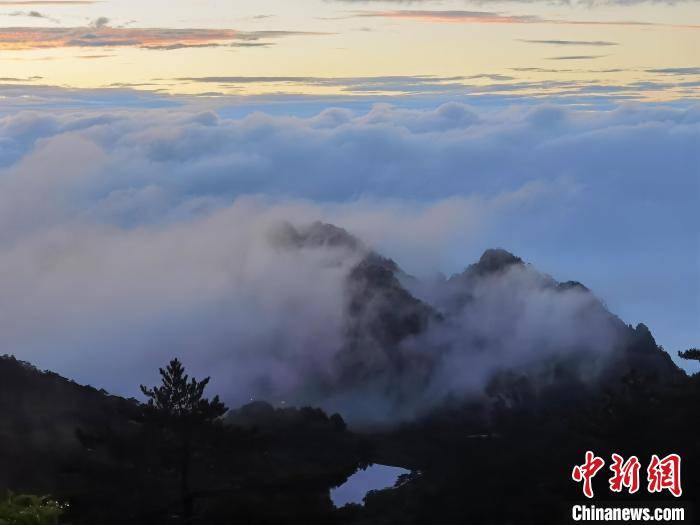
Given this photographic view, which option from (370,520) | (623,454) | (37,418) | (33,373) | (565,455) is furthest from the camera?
(33,373)

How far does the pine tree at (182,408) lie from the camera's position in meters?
40.6

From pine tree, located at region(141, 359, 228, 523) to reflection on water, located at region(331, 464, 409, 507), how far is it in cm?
4141

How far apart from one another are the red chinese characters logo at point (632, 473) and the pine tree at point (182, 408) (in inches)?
657

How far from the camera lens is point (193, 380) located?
41.4 metres

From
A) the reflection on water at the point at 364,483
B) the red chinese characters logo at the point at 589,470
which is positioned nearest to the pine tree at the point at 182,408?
the red chinese characters logo at the point at 589,470

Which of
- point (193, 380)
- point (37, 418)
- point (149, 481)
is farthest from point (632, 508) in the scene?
point (37, 418)

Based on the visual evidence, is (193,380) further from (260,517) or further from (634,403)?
(634,403)

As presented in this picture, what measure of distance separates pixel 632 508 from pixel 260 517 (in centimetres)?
1597

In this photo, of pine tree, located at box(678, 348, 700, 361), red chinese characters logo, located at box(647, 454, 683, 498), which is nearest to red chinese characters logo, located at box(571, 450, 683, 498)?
red chinese characters logo, located at box(647, 454, 683, 498)

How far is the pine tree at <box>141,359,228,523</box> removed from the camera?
133 ft

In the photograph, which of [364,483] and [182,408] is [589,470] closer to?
[182,408]

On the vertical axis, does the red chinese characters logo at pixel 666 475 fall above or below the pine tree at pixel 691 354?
below

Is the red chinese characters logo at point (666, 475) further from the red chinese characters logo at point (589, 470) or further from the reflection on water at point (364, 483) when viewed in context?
the reflection on water at point (364, 483)

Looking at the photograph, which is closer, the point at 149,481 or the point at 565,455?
the point at 149,481
